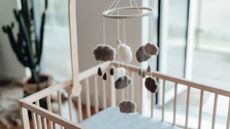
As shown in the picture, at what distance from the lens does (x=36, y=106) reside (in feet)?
6.54

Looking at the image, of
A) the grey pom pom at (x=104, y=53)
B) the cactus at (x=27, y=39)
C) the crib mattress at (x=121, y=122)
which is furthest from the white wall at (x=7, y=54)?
the grey pom pom at (x=104, y=53)

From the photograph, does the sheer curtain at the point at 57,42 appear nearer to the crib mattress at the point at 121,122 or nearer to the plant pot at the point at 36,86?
the plant pot at the point at 36,86

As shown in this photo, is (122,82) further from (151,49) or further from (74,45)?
(74,45)

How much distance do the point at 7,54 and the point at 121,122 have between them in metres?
1.98

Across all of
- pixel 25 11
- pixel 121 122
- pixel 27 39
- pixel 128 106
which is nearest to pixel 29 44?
pixel 27 39

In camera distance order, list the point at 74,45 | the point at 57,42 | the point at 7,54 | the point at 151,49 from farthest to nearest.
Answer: the point at 7,54 → the point at 57,42 → the point at 74,45 → the point at 151,49

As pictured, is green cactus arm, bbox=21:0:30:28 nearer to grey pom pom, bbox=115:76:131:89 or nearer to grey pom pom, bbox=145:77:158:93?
grey pom pom, bbox=115:76:131:89

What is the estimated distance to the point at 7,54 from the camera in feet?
12.3

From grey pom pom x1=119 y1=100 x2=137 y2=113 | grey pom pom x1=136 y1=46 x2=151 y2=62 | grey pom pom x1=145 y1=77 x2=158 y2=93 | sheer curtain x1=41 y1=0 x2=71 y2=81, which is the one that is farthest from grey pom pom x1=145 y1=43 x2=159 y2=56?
sheer curtain x1=41 y1=0 x2=71 y2=81

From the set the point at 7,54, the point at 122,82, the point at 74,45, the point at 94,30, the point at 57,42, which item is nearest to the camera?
the point at 122,82

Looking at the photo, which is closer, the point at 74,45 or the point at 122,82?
the point at 122,82

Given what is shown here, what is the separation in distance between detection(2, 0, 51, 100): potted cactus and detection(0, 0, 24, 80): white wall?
398 millimetres

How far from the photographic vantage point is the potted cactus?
305cm

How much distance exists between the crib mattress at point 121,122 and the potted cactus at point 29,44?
3.09ft
